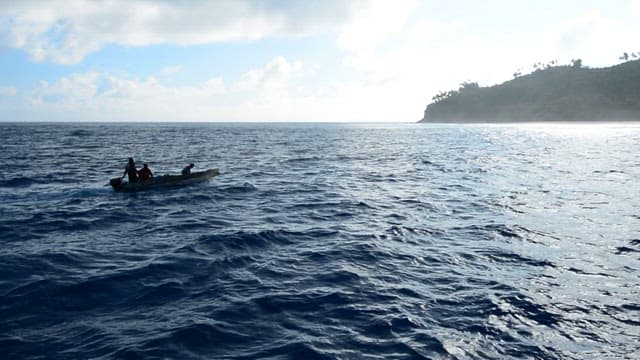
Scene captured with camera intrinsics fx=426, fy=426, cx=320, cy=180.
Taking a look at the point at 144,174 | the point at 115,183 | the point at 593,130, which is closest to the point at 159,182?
the point at 144,174

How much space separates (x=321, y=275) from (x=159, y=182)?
20.7m

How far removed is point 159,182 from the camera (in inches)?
1183

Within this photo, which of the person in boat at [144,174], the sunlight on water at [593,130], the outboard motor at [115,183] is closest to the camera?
the outboard motor at [115,183]

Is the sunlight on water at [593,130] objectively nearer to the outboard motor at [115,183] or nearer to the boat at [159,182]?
the boat at [159,182]

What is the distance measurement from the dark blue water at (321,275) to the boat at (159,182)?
2.55ft

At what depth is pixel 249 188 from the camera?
30547 mm

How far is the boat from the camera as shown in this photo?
93.6 feet

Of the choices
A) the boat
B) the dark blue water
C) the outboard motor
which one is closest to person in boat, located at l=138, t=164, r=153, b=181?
the boat

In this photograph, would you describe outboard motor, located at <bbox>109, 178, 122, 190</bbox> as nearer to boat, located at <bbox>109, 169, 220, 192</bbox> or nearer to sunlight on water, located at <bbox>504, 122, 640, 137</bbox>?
boat, located at <bbox>109, 169, 220, 192</bbox>

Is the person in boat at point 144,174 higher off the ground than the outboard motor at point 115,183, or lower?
higher

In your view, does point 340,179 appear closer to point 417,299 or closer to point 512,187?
point 512,187

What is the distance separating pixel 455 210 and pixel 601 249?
8016 millimetres

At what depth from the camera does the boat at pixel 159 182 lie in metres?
28.5

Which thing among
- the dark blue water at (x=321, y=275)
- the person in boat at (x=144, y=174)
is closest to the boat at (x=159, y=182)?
the person in boat at (x=144, y=174)
